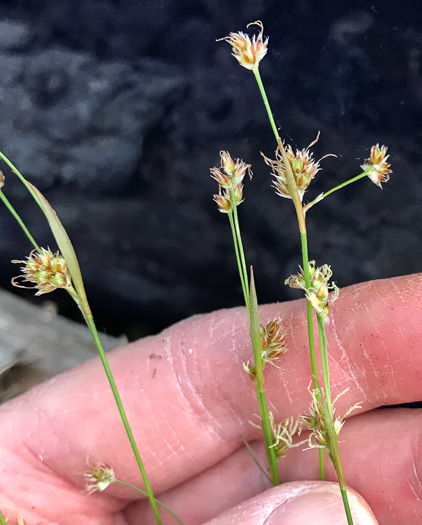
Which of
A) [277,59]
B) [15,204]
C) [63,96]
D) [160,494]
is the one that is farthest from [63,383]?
[277,59]

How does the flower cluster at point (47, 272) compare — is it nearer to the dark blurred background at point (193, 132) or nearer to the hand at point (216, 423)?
the hand at point (216, 423)

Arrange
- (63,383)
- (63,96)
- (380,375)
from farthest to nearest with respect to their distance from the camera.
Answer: (63,96)
(63,383)
(380,375)

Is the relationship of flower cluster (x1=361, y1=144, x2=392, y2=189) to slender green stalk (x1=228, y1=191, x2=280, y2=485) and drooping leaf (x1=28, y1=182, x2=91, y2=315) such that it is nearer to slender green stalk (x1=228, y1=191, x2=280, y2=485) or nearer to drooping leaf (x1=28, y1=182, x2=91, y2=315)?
slender green stalk (x1=228, y1=191, x2=280, y2=485)

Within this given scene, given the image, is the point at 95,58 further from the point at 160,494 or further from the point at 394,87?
the point at 160,494

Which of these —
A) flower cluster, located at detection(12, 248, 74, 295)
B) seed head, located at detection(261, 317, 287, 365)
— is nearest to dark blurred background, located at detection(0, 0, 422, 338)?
seed head, located at detection(261, 317, 287, 365)

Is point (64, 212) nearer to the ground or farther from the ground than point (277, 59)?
nearer to the ground

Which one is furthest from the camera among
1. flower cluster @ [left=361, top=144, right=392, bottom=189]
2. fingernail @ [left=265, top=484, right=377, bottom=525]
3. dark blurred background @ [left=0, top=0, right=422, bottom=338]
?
dark blurred background @ [left=0, top=0, right=422, bottom=338]

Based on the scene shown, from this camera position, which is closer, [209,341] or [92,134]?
[209,341]
